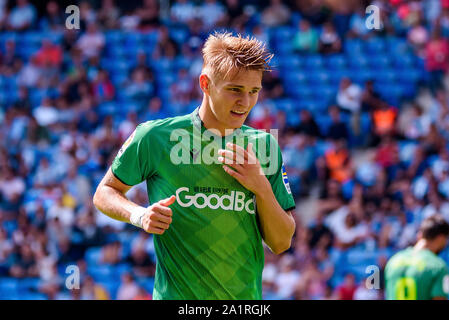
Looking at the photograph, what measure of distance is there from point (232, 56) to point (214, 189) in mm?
625

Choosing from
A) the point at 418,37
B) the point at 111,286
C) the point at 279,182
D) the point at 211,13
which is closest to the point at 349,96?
the point at 418,37

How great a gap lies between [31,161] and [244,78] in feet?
32.2

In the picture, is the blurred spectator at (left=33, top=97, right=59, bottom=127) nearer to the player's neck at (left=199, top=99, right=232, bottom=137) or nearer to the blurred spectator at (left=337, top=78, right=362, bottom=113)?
the blurred spectator at (left=337, top=78, right=362, bottom=113)

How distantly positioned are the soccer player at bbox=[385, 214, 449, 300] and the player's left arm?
2.36 meters

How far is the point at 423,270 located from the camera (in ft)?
17.8

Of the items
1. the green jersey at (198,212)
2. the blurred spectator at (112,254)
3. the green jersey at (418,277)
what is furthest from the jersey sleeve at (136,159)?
the blurred spectator at (112,254)

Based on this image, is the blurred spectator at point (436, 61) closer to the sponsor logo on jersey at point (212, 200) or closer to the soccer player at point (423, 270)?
the soccer player at point (423, 270)

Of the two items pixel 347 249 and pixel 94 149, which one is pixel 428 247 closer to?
pixel 347 249

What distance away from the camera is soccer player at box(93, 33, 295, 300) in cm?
333

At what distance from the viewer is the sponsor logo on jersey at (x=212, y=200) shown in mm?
3383

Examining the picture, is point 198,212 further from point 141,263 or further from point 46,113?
point 46,113

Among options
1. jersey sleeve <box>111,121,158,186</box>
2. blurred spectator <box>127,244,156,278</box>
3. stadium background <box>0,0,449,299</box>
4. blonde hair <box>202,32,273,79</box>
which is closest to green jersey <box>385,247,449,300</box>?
blonde hair <box>202,32,273,79</box>

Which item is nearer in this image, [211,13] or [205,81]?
[205,81]
